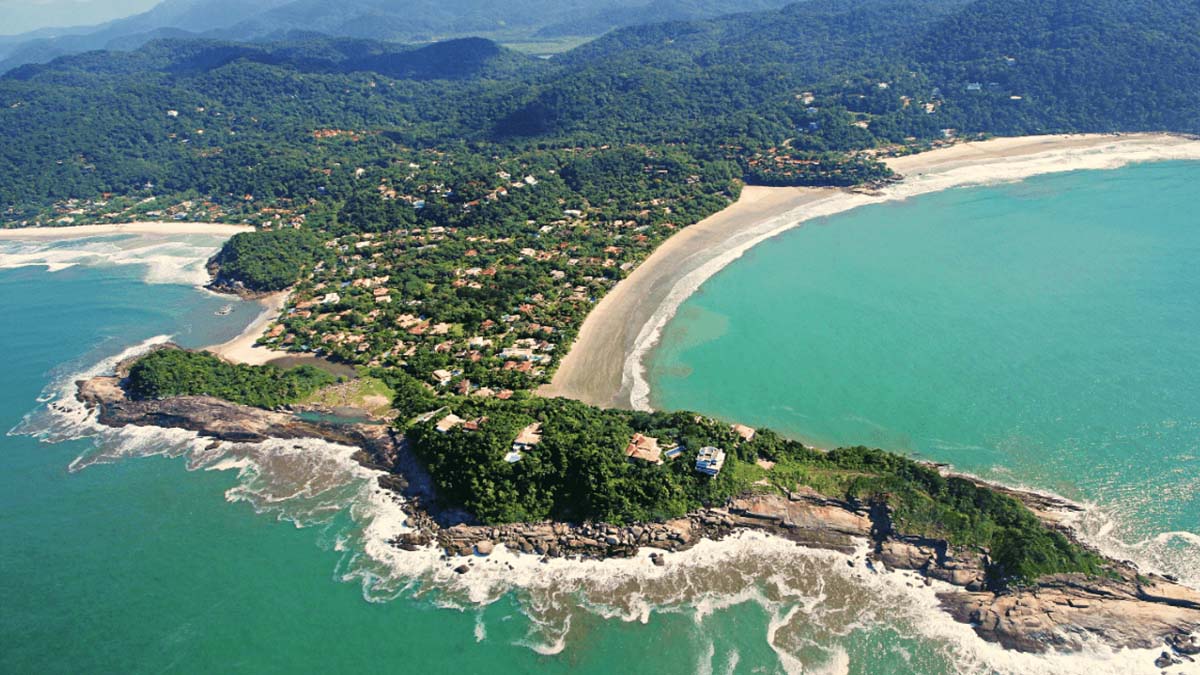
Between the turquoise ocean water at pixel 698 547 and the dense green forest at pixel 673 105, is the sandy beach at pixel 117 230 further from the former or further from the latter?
the turquoise ocean water at pixel 698 547

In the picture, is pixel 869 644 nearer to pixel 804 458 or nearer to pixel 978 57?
pixel 804 458

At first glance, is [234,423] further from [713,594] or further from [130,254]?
[130,254]

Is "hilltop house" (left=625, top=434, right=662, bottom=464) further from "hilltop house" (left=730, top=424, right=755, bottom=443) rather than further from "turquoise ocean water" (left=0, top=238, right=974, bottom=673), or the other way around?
"turquoise ocean water" (left=0, top=238, right=974, bottom=673)

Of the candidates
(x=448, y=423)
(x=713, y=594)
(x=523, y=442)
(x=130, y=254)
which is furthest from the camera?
(x=130, y=254)

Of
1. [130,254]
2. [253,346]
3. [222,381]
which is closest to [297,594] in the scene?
[222,381]

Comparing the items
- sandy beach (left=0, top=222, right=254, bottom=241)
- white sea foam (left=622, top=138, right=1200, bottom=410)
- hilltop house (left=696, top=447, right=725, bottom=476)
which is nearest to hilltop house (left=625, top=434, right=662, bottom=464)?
hilltop house (left=696, top=447, right=725, bottom=476)

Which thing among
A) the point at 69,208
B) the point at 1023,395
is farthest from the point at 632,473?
the point at 69,208
